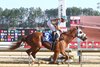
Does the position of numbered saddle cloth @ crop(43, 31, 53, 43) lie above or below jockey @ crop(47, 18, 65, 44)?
below

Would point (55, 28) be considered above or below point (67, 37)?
above

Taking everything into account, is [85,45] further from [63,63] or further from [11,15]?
[11,15]

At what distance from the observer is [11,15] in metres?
72.1

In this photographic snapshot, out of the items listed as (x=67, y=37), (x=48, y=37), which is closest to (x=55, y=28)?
(x=48, y=37)

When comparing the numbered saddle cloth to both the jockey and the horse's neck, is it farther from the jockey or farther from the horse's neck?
the horse's neck

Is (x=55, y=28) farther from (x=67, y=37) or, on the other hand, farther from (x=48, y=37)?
(x=67, y=37)

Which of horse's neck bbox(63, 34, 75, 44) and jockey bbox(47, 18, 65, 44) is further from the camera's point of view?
horse's neck bbox(63, 34, 75, 44)

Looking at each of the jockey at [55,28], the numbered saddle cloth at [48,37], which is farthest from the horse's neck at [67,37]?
the numbered saddle cloth at [48,37]

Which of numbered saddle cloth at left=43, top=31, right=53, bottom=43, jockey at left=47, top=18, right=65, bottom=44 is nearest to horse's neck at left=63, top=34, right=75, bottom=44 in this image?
jockey at left=47, top=18, right=65, bottom=44

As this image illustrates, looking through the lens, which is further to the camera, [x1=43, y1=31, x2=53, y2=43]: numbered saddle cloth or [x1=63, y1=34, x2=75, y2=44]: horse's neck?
[x1=63, y1=34, x2=75, y2=44]: horse's neck

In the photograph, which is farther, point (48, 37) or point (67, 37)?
point (67, 37)

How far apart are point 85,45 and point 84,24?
923cm

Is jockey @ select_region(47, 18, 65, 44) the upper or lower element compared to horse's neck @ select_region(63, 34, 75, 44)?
upper

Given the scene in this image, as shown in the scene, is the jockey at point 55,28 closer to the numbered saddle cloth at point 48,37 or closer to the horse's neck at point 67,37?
the numbered saddle cloth at point 48,37
